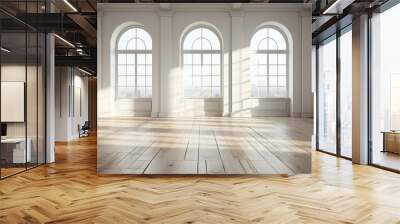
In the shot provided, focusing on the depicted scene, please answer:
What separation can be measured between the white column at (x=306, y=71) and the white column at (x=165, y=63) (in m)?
1.41

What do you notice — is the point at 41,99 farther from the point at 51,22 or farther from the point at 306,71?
the point at 306,71

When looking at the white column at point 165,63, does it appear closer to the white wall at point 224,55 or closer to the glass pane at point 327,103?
the white wall at point 224,55

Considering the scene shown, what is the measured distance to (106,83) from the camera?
4.10 meters

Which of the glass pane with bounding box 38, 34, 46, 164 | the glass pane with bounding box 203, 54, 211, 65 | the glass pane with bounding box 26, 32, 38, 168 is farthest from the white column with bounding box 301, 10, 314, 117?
the glass pane with bounding box 38, 34, 46, 164

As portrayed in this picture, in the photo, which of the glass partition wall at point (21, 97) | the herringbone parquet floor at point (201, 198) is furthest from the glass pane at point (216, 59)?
the glass partition wall at point (21, 97)

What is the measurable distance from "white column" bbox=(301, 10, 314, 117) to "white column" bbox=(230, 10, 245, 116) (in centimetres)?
63

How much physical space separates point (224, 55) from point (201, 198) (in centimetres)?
160

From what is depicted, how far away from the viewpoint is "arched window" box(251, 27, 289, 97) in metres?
4.09

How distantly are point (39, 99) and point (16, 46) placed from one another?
49.8 inches

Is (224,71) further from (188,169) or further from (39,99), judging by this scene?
(39,99)

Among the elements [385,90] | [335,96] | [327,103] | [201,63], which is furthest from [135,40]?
[335,96]

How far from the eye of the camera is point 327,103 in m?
8.18

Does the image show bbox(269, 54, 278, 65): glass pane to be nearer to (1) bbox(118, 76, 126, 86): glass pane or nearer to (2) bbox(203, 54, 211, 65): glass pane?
(2) bbox(203, 54, 211, 65): glass pane

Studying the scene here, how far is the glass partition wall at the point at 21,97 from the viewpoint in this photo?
607 cm
